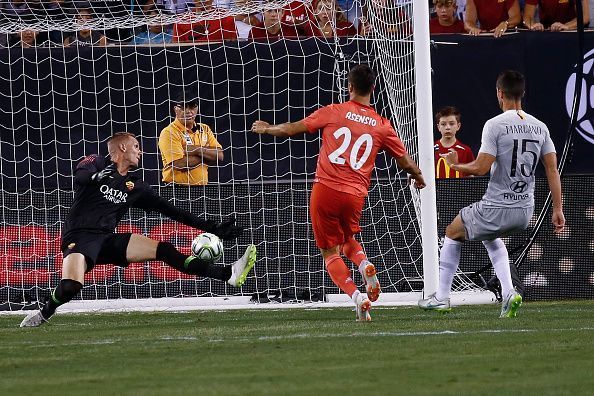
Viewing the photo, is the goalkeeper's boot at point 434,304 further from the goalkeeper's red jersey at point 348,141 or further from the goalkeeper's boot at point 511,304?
the goalkeeper's red jersey at point 348,141

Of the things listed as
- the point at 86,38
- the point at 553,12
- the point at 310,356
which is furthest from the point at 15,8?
the point at 310,356

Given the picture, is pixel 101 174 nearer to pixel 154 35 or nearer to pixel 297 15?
pixel 154 35

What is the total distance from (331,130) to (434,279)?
222 centimetres

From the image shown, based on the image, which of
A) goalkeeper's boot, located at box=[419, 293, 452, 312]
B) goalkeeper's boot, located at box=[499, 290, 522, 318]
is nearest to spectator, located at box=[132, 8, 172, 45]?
goalkeeper's boot, located at box=[419, 293, 452, 312]

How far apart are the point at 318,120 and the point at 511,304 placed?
2196mm

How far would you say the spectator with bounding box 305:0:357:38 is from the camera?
13.8 metres

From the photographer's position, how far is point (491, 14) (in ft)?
51.4

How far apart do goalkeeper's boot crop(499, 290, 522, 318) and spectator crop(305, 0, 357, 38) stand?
4.75 meters

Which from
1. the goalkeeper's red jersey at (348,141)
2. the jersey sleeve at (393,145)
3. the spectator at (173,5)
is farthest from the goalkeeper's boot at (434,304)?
the spectator at (173,5)

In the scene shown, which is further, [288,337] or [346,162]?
[346,162]

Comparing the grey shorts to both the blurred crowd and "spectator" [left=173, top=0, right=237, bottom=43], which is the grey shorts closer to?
the blurred crowd

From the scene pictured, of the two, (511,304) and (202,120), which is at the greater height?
(202,120)

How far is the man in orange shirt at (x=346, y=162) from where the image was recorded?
10281 millimetres

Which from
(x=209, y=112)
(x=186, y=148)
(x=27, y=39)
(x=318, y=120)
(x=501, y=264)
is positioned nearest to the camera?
(x=318, y=120)
